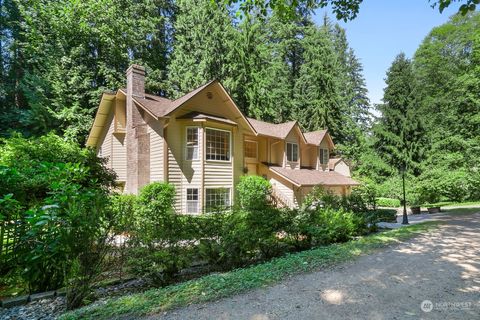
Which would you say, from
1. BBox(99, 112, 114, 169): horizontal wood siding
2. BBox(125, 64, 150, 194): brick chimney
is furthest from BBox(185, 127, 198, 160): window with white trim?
BBox(99, 112, 114, 169): horizontal wood siding

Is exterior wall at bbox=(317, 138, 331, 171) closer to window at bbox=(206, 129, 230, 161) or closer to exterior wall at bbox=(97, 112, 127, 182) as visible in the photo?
window at bbox=(206, 129, 230, 161)

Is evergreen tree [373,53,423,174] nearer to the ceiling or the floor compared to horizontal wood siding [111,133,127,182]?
nearer to the ceiling

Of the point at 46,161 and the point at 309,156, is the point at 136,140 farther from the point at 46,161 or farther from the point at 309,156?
the point at 309,156

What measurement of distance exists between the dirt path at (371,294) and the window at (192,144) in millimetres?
10478

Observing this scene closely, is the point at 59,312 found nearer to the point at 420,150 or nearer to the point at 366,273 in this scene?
the point at 366,273

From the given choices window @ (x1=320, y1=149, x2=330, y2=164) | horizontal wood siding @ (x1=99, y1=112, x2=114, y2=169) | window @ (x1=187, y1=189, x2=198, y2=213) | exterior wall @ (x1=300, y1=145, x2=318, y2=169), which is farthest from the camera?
window @ (x1=320, y1=149, x2=330, y2=164)

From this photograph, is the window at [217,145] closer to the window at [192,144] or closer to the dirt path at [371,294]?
the window at [192,144]

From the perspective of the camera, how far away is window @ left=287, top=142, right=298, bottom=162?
2172 cm

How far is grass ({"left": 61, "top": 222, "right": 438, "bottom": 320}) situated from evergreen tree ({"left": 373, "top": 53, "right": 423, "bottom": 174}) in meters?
20.2

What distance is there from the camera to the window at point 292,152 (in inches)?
855

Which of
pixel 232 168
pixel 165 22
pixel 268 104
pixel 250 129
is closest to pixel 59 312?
pixel 232 168

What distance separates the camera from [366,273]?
527cm

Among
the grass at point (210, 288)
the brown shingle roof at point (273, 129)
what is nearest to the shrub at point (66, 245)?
the grass at point (210, 288)

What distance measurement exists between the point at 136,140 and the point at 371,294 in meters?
14.1
